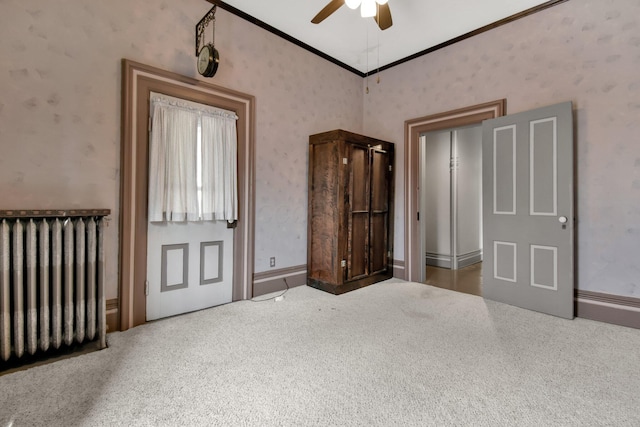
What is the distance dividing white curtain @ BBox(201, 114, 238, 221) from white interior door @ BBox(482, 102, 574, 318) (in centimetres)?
285

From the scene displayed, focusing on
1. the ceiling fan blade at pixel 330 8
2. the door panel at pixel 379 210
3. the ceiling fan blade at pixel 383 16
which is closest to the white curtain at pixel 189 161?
the ceiling fan blade at pixel 330 8

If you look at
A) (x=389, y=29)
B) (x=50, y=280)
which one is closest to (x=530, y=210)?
(x=389, y=29)

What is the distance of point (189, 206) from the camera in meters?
2.84

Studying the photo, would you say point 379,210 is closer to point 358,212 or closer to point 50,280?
point 358,212

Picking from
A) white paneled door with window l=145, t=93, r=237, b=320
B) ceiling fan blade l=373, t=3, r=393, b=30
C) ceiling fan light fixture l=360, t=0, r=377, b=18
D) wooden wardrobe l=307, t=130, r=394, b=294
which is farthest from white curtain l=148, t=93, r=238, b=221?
A: ceiling fan blade l=373, t=3, r=393, b=30

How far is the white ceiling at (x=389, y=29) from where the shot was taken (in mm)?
3145

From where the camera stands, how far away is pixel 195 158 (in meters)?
2.89

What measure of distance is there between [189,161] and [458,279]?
3.93m

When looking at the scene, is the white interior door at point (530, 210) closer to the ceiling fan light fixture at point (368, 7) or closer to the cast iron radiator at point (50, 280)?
the ceiling fan light fixture at point (368, 7)

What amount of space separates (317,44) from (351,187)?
197 centimetres

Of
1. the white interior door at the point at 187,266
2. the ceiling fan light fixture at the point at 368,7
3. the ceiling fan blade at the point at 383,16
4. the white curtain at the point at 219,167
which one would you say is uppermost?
the ceiling fan blade at the point at 383,16

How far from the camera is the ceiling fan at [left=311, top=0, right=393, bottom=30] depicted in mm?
2426

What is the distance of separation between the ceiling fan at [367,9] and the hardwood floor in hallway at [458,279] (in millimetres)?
3214

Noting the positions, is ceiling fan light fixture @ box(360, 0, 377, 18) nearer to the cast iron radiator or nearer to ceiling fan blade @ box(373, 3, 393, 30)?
ceiling fan blade @ box(373, 3, 393, 30)
